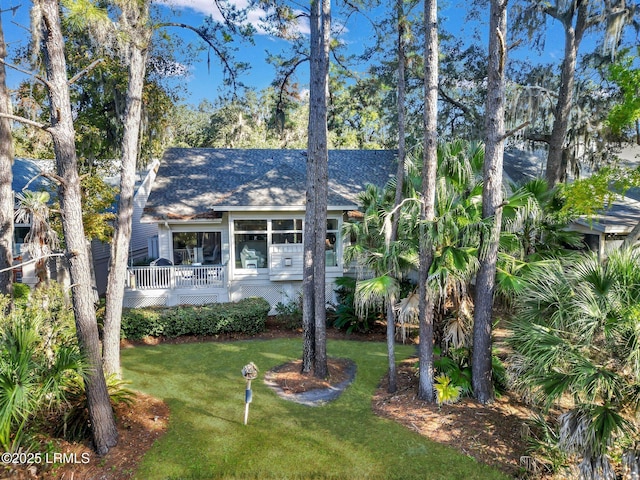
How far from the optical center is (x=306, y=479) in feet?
16.0

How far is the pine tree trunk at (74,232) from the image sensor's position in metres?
5.10

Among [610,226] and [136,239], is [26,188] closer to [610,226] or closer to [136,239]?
[136,239]

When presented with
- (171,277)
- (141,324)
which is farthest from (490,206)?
(171,277)

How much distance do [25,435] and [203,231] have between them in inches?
348

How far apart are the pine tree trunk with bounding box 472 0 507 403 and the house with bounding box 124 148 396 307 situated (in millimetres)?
6351

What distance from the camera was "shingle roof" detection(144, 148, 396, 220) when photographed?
12545mm

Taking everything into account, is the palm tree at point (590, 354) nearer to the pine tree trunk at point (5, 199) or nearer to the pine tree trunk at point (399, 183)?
the pine tree trunk at point (399, 183)

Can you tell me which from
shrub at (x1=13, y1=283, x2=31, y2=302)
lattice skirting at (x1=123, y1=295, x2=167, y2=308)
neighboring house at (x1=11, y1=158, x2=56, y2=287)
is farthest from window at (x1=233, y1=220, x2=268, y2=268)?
shrub at (x1=13, y1=283, x2=31, y2=302)

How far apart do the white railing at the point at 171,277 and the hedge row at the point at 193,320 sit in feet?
3.07

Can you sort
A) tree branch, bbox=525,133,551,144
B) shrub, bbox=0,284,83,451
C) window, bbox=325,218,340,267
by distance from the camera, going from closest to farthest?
shrub, bbox=0,284,83,451 → window, bbox=325,218,340,267 → tree branch, bbox=525,133,551,144

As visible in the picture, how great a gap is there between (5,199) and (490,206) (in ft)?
32.9

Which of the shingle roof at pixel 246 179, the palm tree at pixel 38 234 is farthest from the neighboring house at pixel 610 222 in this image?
the palm tree at pixel 38 234

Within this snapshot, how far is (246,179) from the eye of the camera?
1482 centimetres

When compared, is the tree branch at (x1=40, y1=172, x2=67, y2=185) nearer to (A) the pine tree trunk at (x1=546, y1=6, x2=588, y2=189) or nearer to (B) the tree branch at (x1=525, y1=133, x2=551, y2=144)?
(A) the pine tree trunk at (x1=546, y1=6, x2=588, y2=189)
